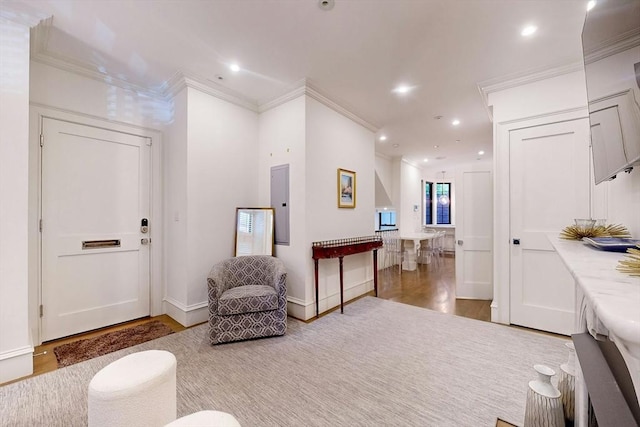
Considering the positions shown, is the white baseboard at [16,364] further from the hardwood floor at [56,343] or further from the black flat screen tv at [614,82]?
the black flat screen tv at [614,82]

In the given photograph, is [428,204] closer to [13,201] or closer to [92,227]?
[92,227]

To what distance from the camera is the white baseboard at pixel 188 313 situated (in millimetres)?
3023

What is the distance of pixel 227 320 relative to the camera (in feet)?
8.45

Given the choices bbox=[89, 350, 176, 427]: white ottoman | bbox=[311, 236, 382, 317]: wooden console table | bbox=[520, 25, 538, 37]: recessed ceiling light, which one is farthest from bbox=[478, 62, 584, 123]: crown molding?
bbox=[89, 350, 176, 427]: white ottoman

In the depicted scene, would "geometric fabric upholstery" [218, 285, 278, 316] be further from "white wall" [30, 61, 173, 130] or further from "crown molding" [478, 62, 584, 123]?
"crown molding" [478, 62, 584, 123]

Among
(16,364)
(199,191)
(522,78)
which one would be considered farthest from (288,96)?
Result: (16,364)

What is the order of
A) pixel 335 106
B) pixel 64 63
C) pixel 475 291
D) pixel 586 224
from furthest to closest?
pixel 475 291
pixel 335 106
pixel 64 63
pixel 586 224

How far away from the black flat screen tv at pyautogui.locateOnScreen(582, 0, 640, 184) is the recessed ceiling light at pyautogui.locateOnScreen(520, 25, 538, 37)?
41.5 inches

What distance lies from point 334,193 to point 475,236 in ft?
7.63

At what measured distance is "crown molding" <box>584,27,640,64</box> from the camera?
0.98 m

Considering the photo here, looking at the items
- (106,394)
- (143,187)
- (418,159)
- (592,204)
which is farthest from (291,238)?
(418,159)

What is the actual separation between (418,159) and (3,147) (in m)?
7.31

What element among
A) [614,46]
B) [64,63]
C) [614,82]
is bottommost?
[614,82]

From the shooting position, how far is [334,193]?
12.0ft
